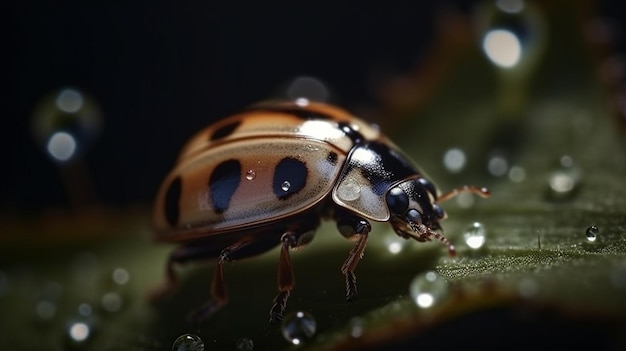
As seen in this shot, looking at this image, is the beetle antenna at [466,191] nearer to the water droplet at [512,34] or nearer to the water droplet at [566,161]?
the water droplet at [566,161]

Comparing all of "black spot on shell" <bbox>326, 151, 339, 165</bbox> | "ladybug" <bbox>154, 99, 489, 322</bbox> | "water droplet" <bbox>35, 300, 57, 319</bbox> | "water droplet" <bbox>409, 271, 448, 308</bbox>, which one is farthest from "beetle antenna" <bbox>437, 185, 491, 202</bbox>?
"water droplet" <bbox>35, 300, 57, 319</bbox>

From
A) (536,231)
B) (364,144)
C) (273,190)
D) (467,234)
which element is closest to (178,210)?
(273,190)

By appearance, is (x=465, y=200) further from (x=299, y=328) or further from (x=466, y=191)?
(x=299, y=328)

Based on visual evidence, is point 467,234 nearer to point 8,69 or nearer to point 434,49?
point 434,49

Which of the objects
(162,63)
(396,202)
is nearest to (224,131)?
(396,202)

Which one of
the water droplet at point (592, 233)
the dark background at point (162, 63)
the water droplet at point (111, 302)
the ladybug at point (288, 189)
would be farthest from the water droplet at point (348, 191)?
the dark background at point (162, 63)

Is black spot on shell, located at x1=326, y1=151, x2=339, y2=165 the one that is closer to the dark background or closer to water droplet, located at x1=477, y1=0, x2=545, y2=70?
water droplet, located at x1=477, y1=0, x2=545, y2=70
